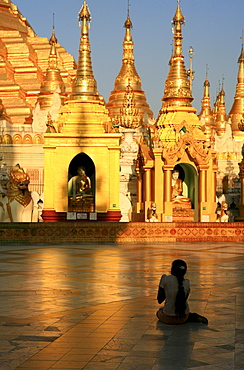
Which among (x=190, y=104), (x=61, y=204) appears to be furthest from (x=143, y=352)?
(x=190, y=104)

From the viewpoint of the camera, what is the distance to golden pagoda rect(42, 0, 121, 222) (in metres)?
24.3

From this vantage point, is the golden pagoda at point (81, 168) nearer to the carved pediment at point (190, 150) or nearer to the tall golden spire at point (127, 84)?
the carved pediment at point (190, 150)

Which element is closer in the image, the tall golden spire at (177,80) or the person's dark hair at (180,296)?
the person's dark hair at (180,296)

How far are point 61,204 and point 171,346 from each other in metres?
17.7

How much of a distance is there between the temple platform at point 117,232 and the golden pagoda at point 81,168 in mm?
2537

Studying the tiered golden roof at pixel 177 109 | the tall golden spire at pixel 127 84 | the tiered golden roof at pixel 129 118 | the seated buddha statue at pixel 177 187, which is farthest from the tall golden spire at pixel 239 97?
the seated buddha statue at pixel 177 187

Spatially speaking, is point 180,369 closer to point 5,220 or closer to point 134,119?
point 5,220

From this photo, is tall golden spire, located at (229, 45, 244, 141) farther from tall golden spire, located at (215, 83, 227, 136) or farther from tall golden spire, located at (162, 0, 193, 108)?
tall golden spire, located at (162, 0, 193, 108)

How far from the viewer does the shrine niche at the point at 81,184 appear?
24906mm

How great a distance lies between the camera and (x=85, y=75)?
26203 mm

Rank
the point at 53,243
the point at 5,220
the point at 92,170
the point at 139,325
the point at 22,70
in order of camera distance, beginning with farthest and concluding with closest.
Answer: the point at 22,70 < the point at 92,170 < the point at 5,220 < the point at 53,243 < the point at 139,325

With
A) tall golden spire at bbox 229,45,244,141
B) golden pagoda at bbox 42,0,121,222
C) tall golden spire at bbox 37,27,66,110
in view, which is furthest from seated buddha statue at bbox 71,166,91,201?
Answer: tall golden spire at bbox 229,45,244,141

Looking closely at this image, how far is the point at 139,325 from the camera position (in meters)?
7.85

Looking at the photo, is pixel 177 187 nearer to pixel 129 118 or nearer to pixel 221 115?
pixel 129 118
